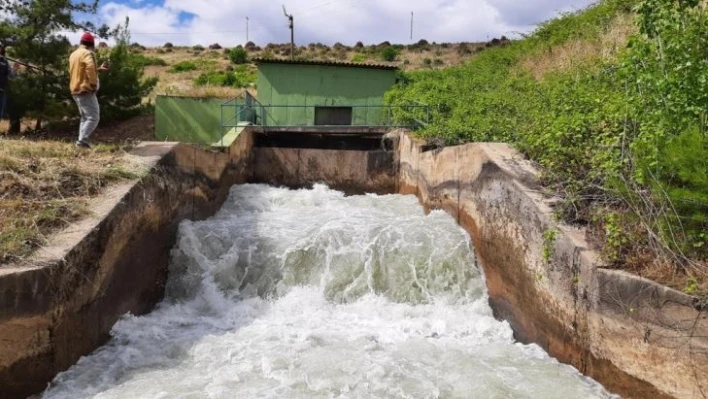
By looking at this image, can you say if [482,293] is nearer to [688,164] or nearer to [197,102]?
[688,164]

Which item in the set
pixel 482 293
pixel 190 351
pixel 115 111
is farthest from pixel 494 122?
pixel 115 111

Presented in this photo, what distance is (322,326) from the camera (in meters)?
7.07

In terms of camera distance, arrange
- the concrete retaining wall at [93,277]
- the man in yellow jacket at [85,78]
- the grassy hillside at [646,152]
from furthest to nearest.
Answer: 1. the man in yellow jacket at [85,78]
2. the concrete retaining wall at [93,277]
3. the grassy hillside at [646,152]

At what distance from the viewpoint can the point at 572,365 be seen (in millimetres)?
5891

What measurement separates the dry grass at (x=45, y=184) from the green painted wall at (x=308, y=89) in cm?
1070

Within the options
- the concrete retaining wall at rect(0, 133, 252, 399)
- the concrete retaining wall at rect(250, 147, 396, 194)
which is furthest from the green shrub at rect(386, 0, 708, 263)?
the concrete retaining wall at rect(250, 147, 396, 194)

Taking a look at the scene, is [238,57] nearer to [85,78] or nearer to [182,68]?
[182,68]

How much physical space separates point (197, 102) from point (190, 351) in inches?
502

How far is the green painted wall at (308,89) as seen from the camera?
18.9 meters

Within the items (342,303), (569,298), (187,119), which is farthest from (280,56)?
(569,298)

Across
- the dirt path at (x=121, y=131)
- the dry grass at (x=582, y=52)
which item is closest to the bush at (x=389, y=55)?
the dry grass at (x=582, y=52)

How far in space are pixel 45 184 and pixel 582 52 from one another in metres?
14.7

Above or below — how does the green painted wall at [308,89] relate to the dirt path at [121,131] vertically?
above

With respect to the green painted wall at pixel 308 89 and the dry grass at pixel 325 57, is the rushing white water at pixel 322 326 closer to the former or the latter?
the green painted wall at pixel 308 89
